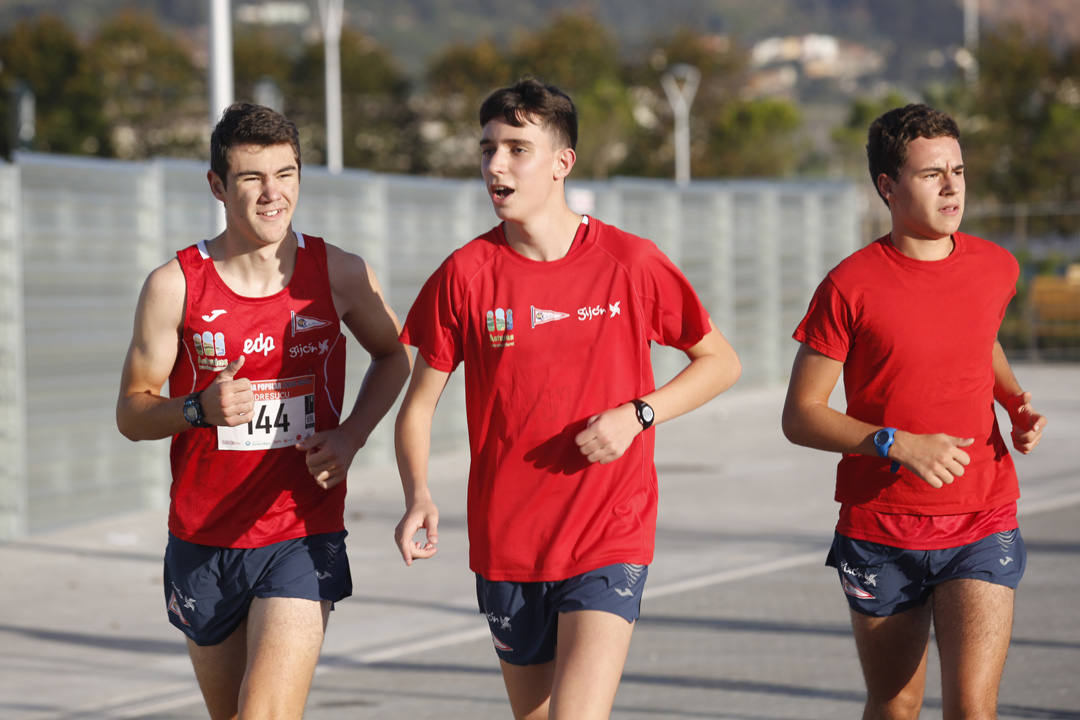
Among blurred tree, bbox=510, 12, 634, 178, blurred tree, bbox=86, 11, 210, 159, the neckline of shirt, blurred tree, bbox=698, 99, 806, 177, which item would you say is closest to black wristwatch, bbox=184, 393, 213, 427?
the neckline of shirt

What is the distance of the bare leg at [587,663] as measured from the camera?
438 centimetres

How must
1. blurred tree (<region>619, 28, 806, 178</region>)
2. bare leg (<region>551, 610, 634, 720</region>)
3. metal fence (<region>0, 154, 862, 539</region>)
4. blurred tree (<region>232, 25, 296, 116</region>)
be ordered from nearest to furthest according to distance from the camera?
bare leg (<region>551, 610, 634, 720</region>) < metal fence (<region>0, 154, 862, 539</region>) < blurred tree (<region>619, 28, 806, 178</region>) < blurred tree (<region>232, 25, 296, 116</region>)

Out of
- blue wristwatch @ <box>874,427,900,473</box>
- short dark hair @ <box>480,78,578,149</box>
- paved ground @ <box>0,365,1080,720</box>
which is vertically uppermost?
short dark hair @ <box>480,78,578,149</box>

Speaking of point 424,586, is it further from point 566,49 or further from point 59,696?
point 566,49

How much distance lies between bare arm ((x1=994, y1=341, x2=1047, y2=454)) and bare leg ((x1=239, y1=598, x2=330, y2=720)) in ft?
6.78

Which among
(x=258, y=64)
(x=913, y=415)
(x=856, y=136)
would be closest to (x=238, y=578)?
(x=913, y=415)

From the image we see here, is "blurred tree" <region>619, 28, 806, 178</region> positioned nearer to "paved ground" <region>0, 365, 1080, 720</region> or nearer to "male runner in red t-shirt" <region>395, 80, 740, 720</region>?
"paved ground" <region>0, 365, 1080, 720</region>

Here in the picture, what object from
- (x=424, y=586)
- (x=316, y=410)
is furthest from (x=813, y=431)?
(x=424, y=586)

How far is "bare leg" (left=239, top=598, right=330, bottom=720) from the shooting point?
4.61 meters

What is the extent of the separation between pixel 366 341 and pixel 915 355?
1.60 metres

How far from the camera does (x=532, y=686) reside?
472cm

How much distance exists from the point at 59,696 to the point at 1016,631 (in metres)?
4.44

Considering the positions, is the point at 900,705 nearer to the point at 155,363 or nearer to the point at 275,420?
the point at 275,420

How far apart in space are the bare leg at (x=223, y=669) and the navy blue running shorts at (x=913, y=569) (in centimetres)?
174
